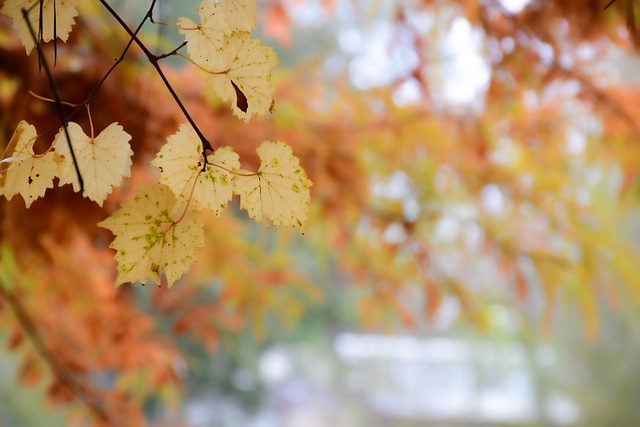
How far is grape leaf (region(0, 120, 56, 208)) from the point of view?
0.76 feet

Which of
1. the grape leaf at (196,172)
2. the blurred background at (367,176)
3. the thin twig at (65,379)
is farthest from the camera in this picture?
the thin twig at (65,379)

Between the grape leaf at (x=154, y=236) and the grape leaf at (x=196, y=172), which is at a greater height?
the grape leaf at (x=196, y=172)

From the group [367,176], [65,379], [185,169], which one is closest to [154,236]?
[185,169]

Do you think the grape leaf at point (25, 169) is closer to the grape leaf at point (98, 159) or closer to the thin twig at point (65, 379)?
the grape leaf at point (98, 159)

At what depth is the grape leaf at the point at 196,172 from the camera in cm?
22

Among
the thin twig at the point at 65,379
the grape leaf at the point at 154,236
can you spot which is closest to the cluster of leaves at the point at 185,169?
the grape leaf at the point at 154,236

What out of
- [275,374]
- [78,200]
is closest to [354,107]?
[78,200]

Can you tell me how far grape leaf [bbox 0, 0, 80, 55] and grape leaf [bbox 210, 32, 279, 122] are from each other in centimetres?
7

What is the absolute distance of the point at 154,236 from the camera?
23cm

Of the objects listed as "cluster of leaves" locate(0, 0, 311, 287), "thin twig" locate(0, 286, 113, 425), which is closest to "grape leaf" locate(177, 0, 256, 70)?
"cluster of leaves" locate(0, 0, 311, 287)

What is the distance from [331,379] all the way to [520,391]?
147cm

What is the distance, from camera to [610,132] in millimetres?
1142

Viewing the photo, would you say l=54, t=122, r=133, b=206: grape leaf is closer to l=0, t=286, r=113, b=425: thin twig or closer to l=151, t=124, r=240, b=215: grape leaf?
l=151, t=124, r=240, b=215: grape leaf

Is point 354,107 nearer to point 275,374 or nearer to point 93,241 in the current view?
point 93,241
